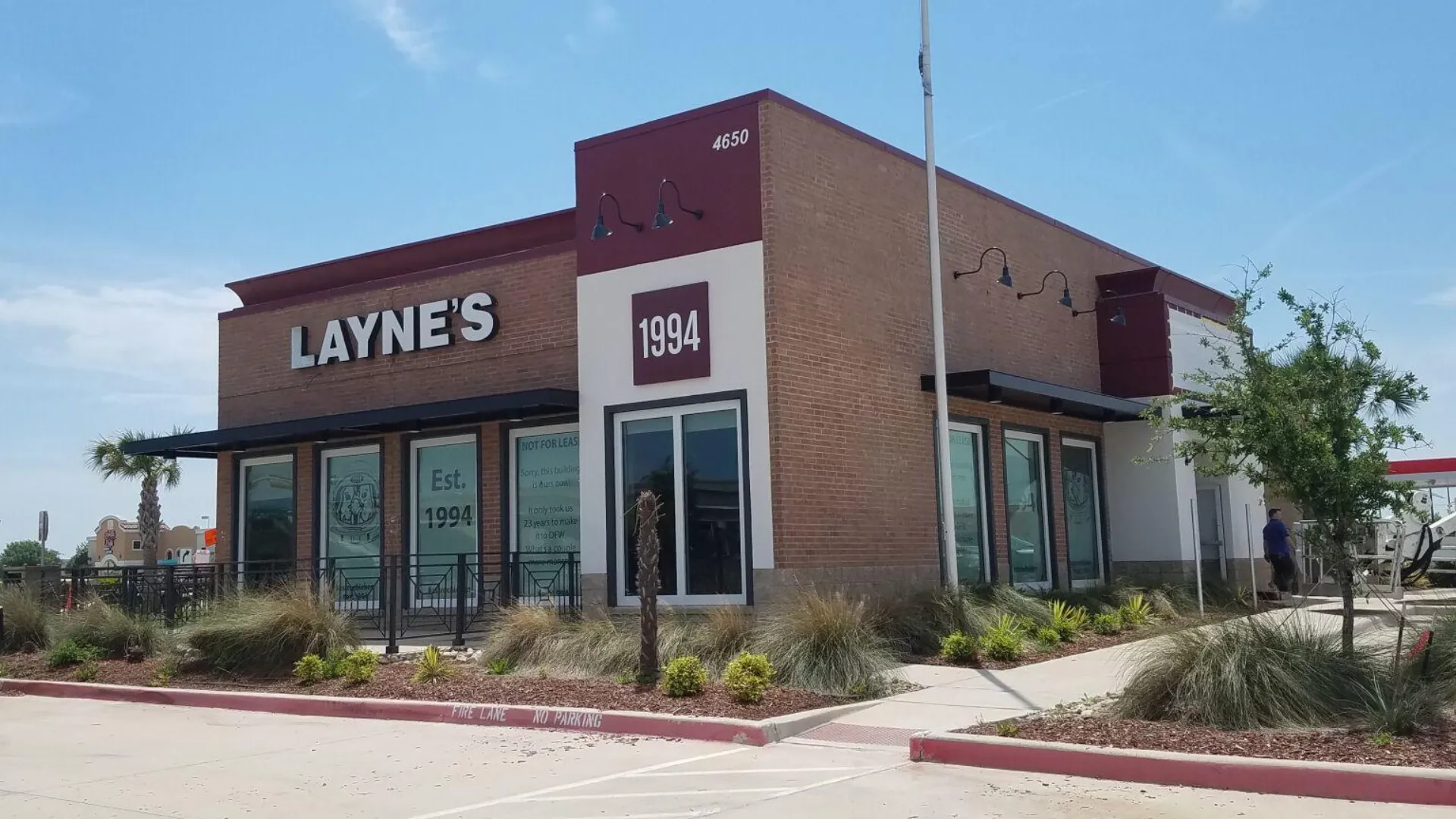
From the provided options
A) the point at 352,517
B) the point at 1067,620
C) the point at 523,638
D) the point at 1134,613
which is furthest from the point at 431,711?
the point at 1134,613

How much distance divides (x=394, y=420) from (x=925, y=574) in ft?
26.6

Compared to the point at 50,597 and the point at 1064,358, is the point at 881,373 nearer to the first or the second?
the point at 1064,358

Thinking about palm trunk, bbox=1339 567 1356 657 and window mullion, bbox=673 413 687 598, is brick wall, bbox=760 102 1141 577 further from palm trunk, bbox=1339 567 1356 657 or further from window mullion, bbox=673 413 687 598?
palm trunk, bbox=1339 567 1356 657

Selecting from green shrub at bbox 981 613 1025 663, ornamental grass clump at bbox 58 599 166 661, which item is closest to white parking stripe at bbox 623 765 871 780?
green shrub at bbox 981 613 1025 663

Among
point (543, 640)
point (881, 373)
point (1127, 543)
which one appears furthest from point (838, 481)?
point (1127, 543)

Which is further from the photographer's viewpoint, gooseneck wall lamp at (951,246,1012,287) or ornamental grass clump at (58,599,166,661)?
gooseneck wall lamp at (951,246,1012,287)

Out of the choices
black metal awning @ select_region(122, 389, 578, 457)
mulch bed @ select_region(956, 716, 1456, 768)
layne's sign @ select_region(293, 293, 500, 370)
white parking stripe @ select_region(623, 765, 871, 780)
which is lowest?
white parking stripe @ select_region(623, 765, 871, 780)

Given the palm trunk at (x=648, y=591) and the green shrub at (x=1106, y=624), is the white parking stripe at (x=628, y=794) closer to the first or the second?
the palm trunk at (x=648, y=591)

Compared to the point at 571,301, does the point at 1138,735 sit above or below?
below

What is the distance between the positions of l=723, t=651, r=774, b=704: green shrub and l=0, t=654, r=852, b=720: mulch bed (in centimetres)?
10

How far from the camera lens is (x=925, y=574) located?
57.7 ft

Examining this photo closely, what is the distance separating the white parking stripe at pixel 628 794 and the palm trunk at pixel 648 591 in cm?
389

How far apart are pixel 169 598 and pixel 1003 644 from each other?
11.9 m

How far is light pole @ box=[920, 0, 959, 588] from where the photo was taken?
16.1 metres
